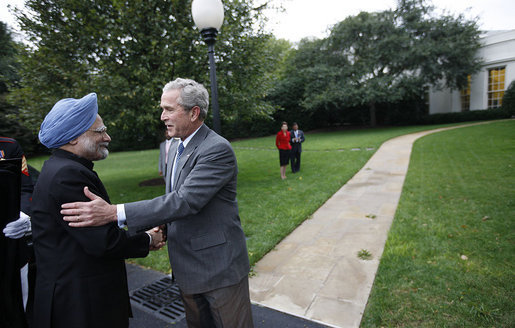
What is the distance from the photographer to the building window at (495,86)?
27.7m

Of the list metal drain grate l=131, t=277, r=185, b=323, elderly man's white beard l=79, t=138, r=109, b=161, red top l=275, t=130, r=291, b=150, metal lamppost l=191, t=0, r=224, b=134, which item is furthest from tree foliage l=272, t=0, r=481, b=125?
elderly man's white beard l=79, t=138, r=109, b=161

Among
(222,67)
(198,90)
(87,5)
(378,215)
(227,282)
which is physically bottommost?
(378,215)

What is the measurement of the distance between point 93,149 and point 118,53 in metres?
7.05

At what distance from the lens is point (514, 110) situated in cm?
2459

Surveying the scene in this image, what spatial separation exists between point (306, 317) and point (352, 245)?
1.92 m

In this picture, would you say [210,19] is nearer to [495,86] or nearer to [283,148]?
[283,148]

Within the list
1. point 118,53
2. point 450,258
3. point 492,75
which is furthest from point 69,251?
point 492,75

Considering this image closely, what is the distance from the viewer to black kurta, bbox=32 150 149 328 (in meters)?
1.54

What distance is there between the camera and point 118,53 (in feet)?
25.1

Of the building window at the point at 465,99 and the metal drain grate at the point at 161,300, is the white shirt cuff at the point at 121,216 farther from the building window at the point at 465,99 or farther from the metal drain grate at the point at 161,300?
the building window at the point at 465,99

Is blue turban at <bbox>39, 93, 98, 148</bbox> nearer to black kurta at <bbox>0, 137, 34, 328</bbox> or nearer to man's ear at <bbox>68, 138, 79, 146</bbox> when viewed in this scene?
man's ear at <bbox>68, 138, 79, 146</bbox>

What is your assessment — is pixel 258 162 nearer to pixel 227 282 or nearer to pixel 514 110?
pixel 227 282

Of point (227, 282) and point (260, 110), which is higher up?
point (260, 110)

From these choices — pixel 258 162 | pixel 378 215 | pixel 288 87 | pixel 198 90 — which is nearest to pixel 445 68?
pixel 288 87
